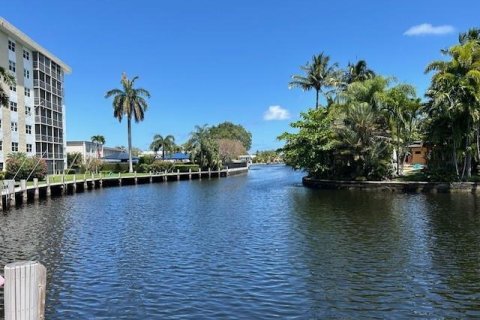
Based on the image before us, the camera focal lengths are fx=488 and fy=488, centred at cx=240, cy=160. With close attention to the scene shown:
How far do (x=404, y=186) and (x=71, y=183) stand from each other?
3343 centimetres

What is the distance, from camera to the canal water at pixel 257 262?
10977mm

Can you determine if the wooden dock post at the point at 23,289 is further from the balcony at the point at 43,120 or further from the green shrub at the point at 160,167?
the green shrub at the point at 160,167

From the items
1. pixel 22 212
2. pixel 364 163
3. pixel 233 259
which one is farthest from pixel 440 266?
pixel 364 163

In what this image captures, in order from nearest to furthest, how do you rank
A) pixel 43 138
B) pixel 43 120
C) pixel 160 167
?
pixel 43 138 < pixel 43 120 < pixel 160 167

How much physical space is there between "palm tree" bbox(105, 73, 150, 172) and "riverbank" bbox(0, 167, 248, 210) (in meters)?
10.7

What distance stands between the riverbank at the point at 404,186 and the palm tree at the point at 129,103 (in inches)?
1662

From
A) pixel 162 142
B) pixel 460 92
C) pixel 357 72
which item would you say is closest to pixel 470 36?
pixel 460 92

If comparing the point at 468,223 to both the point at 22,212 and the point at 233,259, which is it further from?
the point at 22,212

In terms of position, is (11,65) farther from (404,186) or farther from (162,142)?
(162,142)

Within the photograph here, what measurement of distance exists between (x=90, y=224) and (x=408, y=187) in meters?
29.3

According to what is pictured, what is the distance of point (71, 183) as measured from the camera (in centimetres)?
5144

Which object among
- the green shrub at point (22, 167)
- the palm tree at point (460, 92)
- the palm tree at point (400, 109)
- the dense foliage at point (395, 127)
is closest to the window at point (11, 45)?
the green shrub at point (22, 167)

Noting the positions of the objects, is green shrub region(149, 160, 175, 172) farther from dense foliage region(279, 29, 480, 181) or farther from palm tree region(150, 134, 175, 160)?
palm tree region(150, 134, 175, 160)

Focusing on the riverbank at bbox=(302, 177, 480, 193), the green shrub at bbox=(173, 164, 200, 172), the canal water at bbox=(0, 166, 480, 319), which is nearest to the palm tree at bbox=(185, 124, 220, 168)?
the green shrub at bbox=(173, 164, 200, 172)
